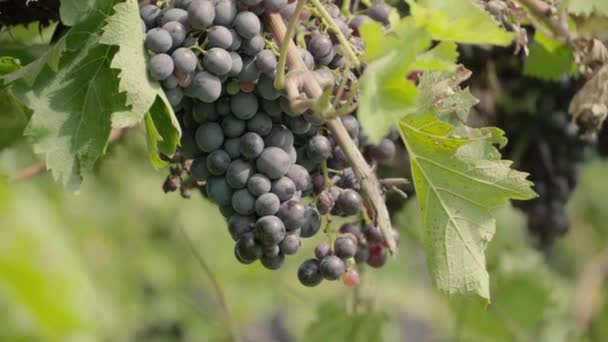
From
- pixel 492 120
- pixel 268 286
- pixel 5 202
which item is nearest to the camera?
pixel 5 202

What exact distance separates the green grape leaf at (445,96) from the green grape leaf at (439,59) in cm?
7

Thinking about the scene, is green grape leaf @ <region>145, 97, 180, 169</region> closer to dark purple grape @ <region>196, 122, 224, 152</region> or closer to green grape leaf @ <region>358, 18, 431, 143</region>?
dark purple grape @ <region>196, 122, 224, 152</region>

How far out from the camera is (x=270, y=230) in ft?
3.83

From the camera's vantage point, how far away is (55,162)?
1197 millimetres

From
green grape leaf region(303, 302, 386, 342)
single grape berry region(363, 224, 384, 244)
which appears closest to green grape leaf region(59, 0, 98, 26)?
single grape berry region(363, 224, 384, 244)

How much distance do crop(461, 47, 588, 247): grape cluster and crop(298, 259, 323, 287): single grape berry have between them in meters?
0.75

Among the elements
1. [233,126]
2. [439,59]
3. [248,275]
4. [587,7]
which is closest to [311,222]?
[233,126]

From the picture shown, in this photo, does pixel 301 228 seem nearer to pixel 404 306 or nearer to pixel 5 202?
pixel 5 202

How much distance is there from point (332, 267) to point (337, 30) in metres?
0.28

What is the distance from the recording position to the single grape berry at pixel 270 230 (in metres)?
1.17

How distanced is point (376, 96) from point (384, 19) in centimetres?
33

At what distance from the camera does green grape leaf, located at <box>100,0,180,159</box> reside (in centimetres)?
115

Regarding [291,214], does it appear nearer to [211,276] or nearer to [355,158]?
[355,158]

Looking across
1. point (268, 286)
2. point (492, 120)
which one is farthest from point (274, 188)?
point (268, 286)
